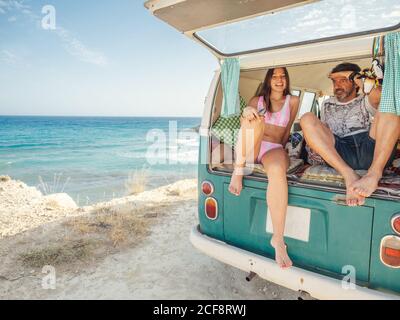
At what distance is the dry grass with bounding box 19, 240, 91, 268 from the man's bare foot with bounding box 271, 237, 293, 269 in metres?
2.36

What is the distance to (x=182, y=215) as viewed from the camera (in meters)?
5.14

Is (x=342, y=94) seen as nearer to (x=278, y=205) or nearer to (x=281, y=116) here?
(x=281, y=116)

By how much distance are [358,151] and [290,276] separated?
3.94ft

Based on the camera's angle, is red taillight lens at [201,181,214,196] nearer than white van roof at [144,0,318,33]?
No

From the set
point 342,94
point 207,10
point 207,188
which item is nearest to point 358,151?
point 342,94

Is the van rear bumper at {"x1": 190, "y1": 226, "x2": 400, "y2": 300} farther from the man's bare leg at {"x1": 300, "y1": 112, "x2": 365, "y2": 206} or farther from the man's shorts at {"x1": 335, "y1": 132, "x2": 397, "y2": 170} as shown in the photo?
the man's shorts at {"x1": 335, "y1": 132, "x2": 397, "y2": 170}

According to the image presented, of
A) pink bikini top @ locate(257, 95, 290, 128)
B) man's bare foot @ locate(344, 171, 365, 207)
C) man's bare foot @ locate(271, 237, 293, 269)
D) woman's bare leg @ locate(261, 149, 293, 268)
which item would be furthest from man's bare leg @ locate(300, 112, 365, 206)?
man's bare foot @ locate(271, 237, 293, 269)

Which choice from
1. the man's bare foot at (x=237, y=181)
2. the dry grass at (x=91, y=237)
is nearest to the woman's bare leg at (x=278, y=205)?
the man's bare foot at (x=237, y=181)

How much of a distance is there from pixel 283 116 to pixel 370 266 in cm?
152

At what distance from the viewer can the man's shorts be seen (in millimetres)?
2377

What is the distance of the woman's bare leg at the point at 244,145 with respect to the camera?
247 centimetres

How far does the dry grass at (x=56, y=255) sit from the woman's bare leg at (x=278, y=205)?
238 centimetres

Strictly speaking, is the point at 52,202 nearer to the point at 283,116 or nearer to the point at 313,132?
the point at 283,116

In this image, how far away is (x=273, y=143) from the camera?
9.02 feet
